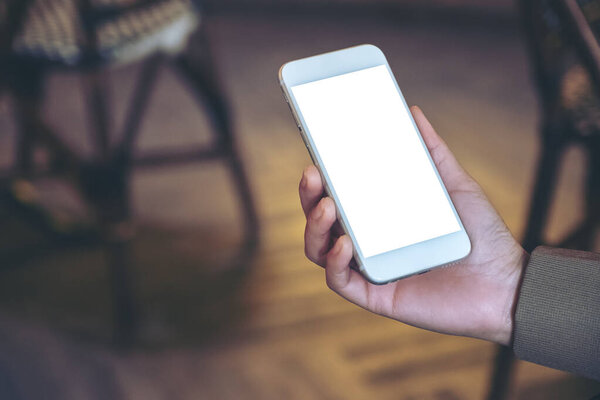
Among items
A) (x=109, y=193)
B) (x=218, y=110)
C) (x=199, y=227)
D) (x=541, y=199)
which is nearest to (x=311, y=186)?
(x=541, y=199)

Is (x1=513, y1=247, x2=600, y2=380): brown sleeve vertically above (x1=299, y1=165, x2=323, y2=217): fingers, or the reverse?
(x1=299, y1=165, x2=323, y2=217): fingers

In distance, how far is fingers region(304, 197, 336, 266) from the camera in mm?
424

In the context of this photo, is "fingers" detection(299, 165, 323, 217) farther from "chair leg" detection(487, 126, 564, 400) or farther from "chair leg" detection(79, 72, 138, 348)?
"chair leg" detection(79, 72, 138, 348)

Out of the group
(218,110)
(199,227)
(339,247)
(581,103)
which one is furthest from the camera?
(199,227)

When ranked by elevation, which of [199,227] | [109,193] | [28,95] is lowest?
[199,227]

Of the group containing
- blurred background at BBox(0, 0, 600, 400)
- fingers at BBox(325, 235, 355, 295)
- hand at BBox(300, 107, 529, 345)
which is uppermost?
fingers at BBox(325, 235, 355, 295)

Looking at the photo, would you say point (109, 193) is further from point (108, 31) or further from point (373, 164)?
point (373, 164)

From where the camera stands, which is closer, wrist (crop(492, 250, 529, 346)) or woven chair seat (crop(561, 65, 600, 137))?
wrist (crop(492, 250, 529, 346))

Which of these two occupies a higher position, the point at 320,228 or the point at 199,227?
the point at 320,228

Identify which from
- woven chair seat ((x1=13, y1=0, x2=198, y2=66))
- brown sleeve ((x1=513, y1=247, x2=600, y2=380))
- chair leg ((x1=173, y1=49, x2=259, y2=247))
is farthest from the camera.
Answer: chair leg ((x1=173, y1=49, x2=259, y2=247))

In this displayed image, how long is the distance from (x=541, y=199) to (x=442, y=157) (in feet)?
0.67

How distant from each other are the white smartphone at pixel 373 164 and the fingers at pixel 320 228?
18mm

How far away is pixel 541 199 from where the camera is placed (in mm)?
646

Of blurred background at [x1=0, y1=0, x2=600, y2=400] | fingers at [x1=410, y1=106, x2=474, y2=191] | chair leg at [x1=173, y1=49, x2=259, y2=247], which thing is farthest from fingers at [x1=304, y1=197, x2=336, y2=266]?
chair leg at [x1=173, y1=49, x2=259, y2=247]
